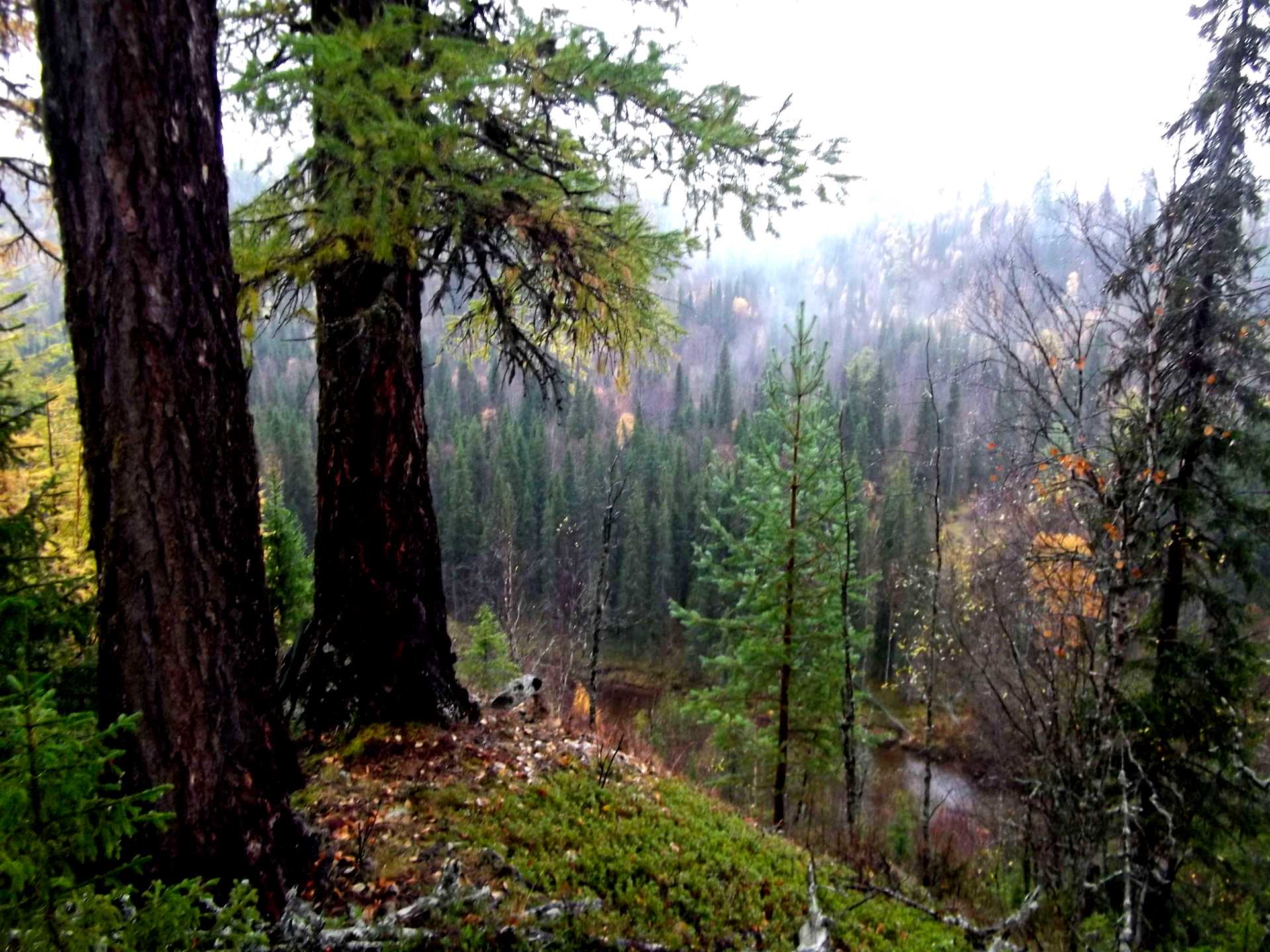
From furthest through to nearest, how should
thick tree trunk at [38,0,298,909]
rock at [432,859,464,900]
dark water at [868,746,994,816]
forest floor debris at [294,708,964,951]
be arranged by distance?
dark water at [868,746,994,816], forest floor debris at [294,708,964,951], rock at [432,859,464,900], thick tree trunk at [38,0,298,909]

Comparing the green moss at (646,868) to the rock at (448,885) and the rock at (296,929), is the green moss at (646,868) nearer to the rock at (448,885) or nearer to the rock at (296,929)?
the rock at (448,885)

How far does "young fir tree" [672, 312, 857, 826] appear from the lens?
10.2 metres

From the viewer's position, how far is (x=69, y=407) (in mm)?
7629

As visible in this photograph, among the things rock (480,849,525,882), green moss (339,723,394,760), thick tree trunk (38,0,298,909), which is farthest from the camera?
green moss (339,723,394,760)

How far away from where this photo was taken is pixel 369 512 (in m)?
4.09

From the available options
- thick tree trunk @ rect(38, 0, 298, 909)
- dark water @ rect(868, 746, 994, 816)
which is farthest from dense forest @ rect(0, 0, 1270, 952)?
dark water @ rect(868, 746, 994, 816)

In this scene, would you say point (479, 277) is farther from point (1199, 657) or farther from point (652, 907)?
point (1199, 657)

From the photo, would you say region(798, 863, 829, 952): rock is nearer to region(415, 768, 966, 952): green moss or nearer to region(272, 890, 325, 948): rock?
region(415, 768, 966, 952): green moss

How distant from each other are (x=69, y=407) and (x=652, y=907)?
833 centimetres

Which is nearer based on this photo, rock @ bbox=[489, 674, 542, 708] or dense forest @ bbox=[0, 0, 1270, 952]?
dense forest @ bbox=[0, 0, 1270, 952]

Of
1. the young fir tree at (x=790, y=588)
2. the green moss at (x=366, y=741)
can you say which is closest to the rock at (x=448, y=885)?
the green moss at (x=366, y=741)

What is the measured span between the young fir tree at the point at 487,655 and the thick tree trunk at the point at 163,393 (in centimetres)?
1104

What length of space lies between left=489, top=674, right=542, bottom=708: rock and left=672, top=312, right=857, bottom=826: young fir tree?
4.64 meters

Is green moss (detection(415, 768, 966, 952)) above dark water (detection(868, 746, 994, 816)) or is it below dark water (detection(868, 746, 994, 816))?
above
